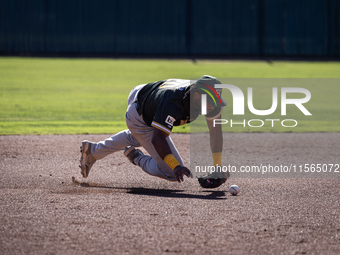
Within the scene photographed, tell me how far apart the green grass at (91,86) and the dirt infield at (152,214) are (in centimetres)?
439

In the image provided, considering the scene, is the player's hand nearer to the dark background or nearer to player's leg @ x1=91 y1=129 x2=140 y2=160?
player's leg @ x1=91 y1=129 x2=140 y2=160

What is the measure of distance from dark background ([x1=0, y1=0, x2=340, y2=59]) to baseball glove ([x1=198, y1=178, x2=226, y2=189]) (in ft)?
73.1

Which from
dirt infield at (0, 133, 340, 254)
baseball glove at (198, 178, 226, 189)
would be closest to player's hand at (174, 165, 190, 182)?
dirt infield at (0, 133, 340, 254)

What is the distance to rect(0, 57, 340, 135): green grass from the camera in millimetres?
11288

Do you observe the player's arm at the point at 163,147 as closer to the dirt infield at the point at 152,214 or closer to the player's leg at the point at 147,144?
the dirt infield at the point at 152,214

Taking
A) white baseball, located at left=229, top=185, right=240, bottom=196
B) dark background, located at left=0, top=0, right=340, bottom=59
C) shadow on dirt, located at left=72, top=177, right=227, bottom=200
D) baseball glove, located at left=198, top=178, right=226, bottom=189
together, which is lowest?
shadow on dirt, located at left=72, top=177, right=227, bottom=200

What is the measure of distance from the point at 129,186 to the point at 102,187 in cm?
32

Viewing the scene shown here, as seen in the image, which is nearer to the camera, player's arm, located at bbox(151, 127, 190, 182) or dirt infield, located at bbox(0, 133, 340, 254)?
dirt infield, located at bbox(0, 133, 340, 254)

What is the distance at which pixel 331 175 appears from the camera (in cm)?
634

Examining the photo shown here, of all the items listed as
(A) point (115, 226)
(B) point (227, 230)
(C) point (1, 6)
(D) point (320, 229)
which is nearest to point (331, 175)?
(D) point (320, 229)

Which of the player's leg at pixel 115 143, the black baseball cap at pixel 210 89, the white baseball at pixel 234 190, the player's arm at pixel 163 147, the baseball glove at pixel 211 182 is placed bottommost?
the white baseball at pixel 234 190

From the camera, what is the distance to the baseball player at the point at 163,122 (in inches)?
178

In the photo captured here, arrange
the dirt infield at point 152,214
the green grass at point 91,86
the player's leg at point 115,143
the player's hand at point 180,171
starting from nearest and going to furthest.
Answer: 1. the dirt infield at point 152,214
2. the player's hand at point 180,171
3. the player's leg at point 115,143
4. the green grass at point 91,86

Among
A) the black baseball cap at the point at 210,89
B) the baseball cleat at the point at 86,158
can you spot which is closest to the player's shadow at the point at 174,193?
the baseball cleat at the point at 86,158
